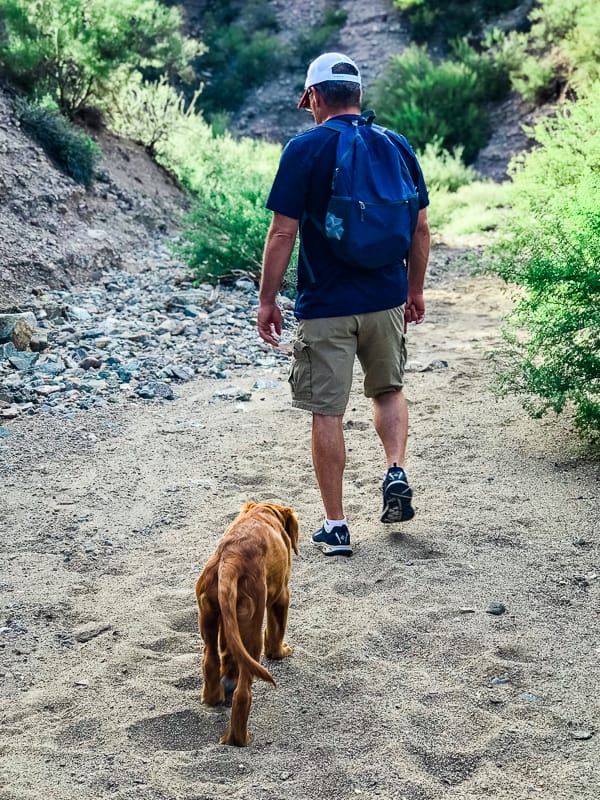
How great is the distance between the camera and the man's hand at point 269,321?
139 inches

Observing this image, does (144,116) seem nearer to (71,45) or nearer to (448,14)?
(71,45)

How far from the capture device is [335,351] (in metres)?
3.58

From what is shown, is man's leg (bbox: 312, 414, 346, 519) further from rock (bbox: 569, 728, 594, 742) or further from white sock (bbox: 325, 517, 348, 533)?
rock (bbox: 569, 728, 594, 742)

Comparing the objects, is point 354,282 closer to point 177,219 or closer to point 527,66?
point 177,219

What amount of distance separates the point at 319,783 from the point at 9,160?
369 inches

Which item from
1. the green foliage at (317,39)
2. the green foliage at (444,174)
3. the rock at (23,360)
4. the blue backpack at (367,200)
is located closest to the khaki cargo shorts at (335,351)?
the blue backpack at (367,200)

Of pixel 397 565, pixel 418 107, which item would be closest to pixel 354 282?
pixel 397 565

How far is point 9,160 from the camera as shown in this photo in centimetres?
1029

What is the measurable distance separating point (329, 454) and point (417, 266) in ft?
2.94

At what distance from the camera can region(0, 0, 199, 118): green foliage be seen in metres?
12.2

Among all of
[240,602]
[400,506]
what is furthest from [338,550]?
[240,602]

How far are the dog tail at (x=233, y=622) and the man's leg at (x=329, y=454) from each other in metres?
1.23

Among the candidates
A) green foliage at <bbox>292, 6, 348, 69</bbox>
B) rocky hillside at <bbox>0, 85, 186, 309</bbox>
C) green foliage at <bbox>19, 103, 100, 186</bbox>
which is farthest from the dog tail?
green foliage at <bbox>292, 6, 348, 69</bbox>

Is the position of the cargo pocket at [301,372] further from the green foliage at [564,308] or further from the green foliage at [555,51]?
the green foliage at [555,51]
